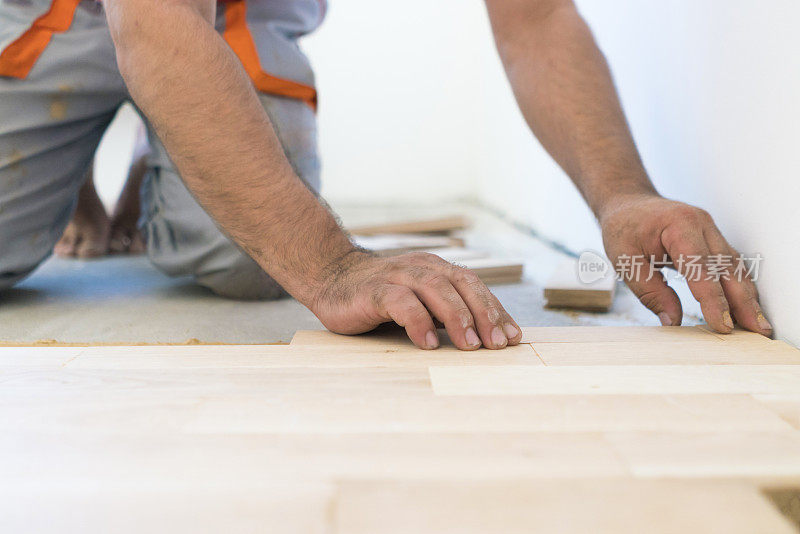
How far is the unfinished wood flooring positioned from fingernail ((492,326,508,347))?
Result: 0.03 metres

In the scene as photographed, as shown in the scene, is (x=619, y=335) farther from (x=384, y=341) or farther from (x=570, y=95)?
(x=570, y=95)

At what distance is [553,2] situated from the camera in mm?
1367

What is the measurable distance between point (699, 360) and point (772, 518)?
38 centimetres

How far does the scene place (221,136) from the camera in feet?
3.23

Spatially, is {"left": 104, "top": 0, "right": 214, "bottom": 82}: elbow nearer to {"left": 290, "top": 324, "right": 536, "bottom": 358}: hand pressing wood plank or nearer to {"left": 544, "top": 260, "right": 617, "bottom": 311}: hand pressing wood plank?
{"left": 290, "top": 324, "right": 536, "bottom": 358}: hand pressing wood plank

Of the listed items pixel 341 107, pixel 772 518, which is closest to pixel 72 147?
pixel 772 518

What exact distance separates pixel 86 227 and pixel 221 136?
4.91ft

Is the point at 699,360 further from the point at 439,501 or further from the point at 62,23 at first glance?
the point at 62,23

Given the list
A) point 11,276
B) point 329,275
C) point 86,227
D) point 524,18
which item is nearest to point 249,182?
point 329,275

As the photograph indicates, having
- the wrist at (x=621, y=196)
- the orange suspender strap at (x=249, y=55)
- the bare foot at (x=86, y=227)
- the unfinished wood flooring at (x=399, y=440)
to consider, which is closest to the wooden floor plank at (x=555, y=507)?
the unfinished wood flooring at (x=399, y=440)

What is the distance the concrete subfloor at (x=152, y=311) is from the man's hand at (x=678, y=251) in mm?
224

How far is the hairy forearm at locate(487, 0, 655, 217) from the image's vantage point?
1203 millimetres

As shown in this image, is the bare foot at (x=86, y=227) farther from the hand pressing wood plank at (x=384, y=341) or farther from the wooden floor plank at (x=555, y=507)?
the wooden floor plank at (x=555, y=507)

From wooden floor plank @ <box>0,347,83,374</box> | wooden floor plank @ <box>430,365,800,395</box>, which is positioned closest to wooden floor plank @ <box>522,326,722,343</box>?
wooden floor plank @ <box>430,365,800,395</box>
